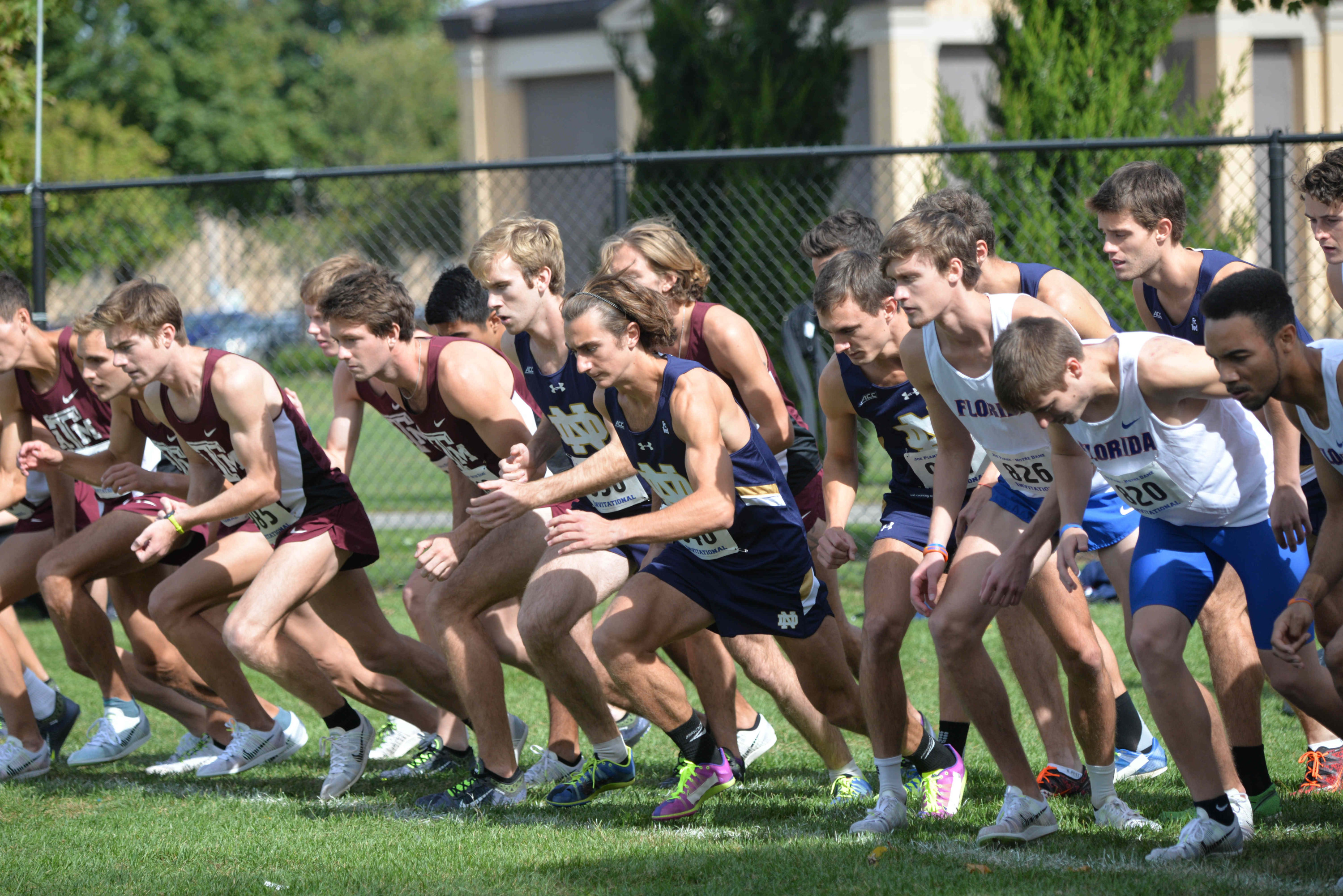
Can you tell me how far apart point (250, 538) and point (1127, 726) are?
3.68 metres

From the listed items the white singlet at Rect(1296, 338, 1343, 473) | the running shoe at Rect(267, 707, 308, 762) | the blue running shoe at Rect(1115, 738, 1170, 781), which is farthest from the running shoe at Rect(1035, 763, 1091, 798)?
the running shoe at Rect(267, 707, 308, 762)

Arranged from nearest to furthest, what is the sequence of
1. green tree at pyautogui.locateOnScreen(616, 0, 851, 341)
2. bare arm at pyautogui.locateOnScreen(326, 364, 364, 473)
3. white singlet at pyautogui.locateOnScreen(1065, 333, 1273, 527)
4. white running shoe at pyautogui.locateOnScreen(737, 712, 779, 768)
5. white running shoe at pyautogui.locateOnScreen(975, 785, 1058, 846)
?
white singlet at pyautogui.locateOnScreen(1065, 333, 1273, 527)
white running shoe at pyautogui.locateOnScreen(975, 785, 1058, 846)
white running shoe at pyautogui.locateOnScreen(737, 712, 779, 768)
bare arm at pyautogui.locateOnScreen(326, 364, 364, 473)
green tree at pyautogui.locateOnScreen(616, 0, 851, 341)

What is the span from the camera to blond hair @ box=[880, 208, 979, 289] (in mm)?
4215

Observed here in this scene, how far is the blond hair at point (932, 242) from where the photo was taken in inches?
166

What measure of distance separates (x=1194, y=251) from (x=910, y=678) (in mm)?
3035

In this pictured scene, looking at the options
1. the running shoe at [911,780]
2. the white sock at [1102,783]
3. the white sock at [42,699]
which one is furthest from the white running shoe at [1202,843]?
the white sock at [42,699]

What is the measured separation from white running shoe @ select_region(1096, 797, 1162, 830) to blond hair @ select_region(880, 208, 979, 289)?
1.78 metres

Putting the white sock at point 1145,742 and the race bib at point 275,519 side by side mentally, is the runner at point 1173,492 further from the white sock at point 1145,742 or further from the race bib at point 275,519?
the race bib at point 275,519

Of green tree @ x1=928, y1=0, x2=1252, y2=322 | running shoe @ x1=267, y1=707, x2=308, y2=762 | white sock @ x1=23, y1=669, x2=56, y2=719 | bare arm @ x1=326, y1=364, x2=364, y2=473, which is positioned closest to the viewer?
running shoe @ x1=267, y1=707, x2=308, y2=762

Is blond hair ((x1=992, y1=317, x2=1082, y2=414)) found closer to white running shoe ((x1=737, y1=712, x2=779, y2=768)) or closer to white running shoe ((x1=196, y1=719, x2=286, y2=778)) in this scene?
white running shoe ((x1=737, y1=712, x2=779, y2=768))

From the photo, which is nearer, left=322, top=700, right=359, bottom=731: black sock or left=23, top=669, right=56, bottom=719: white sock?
left=322, top=700, right=359, bottom=731: black sock

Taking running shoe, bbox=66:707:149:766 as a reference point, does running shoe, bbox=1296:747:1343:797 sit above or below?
above

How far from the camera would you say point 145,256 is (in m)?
14.8

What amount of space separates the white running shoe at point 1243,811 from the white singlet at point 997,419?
3.55 ft
